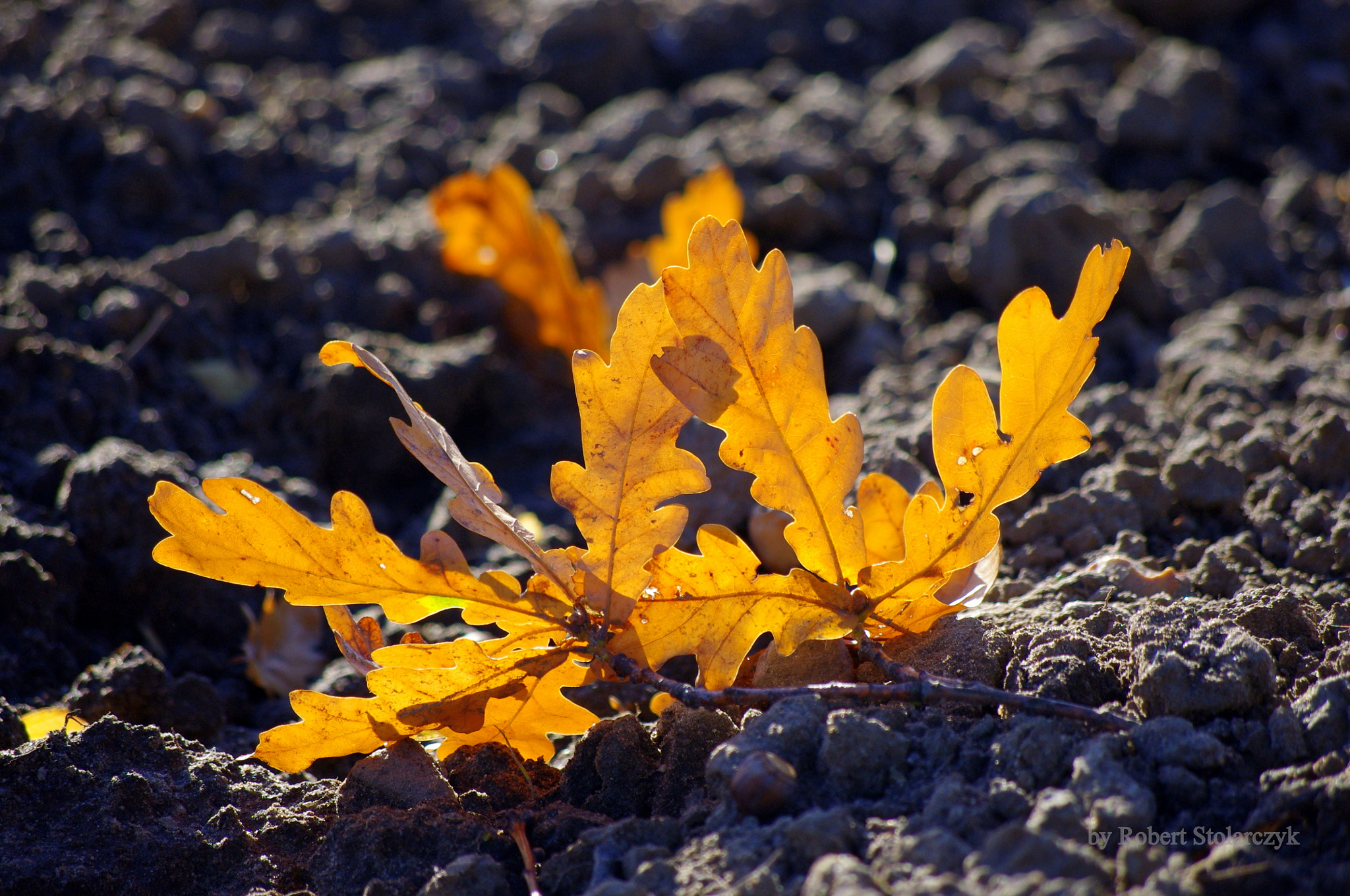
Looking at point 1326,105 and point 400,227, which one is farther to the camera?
point 1326,105

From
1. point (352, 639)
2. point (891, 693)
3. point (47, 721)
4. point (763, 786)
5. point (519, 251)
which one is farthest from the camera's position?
point (519, 251)

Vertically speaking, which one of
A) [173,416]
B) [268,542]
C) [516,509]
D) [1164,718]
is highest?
[268,542]

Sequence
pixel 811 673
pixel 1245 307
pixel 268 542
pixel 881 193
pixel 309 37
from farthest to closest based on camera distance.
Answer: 1. pixel 309 37
2. pixel 881 193
3. pixel 1245 307
4. pixel 811 673
5. pixel 268 542

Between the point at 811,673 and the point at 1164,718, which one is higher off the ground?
the point at 1164,718

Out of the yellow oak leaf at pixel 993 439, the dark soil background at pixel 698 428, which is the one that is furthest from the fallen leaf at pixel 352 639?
the yellow oak leaf at pixel 993 439

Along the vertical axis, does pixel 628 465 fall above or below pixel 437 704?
above

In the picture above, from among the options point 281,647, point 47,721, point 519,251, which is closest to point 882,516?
point 281,647

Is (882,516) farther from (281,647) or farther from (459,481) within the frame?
(281,647)

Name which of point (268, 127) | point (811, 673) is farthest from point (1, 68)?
point (811, 673)

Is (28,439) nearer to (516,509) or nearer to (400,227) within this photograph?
(516,509)
